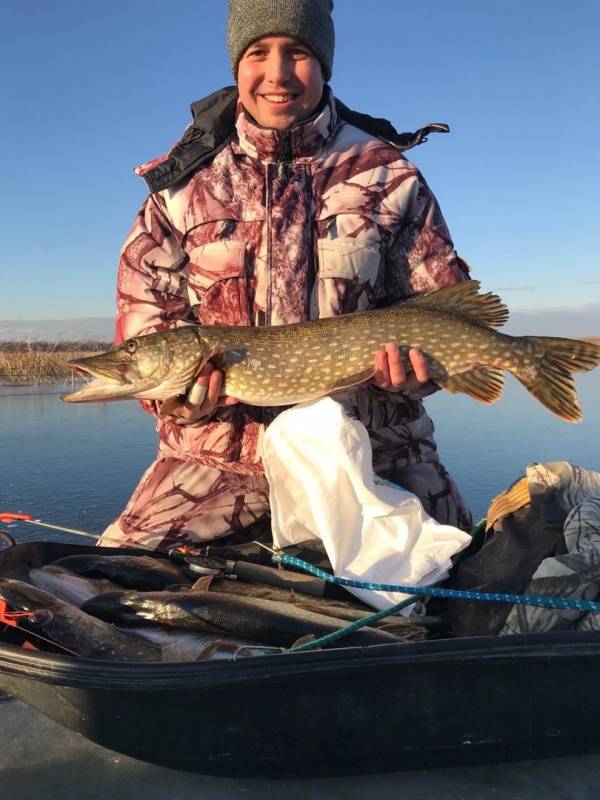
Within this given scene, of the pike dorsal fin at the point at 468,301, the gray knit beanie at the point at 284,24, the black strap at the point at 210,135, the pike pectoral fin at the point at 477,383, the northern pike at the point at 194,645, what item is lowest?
the northern pike at the point at 194,645

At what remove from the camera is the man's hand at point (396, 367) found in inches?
114

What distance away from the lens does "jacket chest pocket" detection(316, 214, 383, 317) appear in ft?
10.3

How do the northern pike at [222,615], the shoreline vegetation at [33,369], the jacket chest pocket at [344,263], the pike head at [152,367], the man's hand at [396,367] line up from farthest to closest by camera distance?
the shoreline vegetation at [33,369] → the jacket chest pocket at [344,263] → the pike head at [152,367] → the man's hand at [396,367] → the northern pike at [222,615]

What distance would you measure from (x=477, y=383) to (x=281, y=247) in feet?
3.57

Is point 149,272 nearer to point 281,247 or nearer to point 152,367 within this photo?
point 152,367

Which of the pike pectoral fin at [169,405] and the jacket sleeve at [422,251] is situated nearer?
the pike pectoral fin at [169,405]

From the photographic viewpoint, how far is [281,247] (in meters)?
3.14

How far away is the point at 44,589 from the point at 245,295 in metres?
1.62

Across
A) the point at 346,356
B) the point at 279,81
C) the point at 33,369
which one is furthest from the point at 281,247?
the point at 33,369

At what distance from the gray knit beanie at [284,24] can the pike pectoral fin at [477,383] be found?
1699 mm

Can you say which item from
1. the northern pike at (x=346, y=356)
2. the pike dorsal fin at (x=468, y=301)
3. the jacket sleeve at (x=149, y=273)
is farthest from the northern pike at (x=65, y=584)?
the pike dorsal fin at (x=468, y=301)

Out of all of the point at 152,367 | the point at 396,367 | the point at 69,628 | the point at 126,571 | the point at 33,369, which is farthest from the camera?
the point at 33,369

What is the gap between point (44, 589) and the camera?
2.14 metres

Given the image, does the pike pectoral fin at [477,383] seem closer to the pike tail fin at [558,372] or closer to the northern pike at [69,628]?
the pike tail fin at [558,372]
